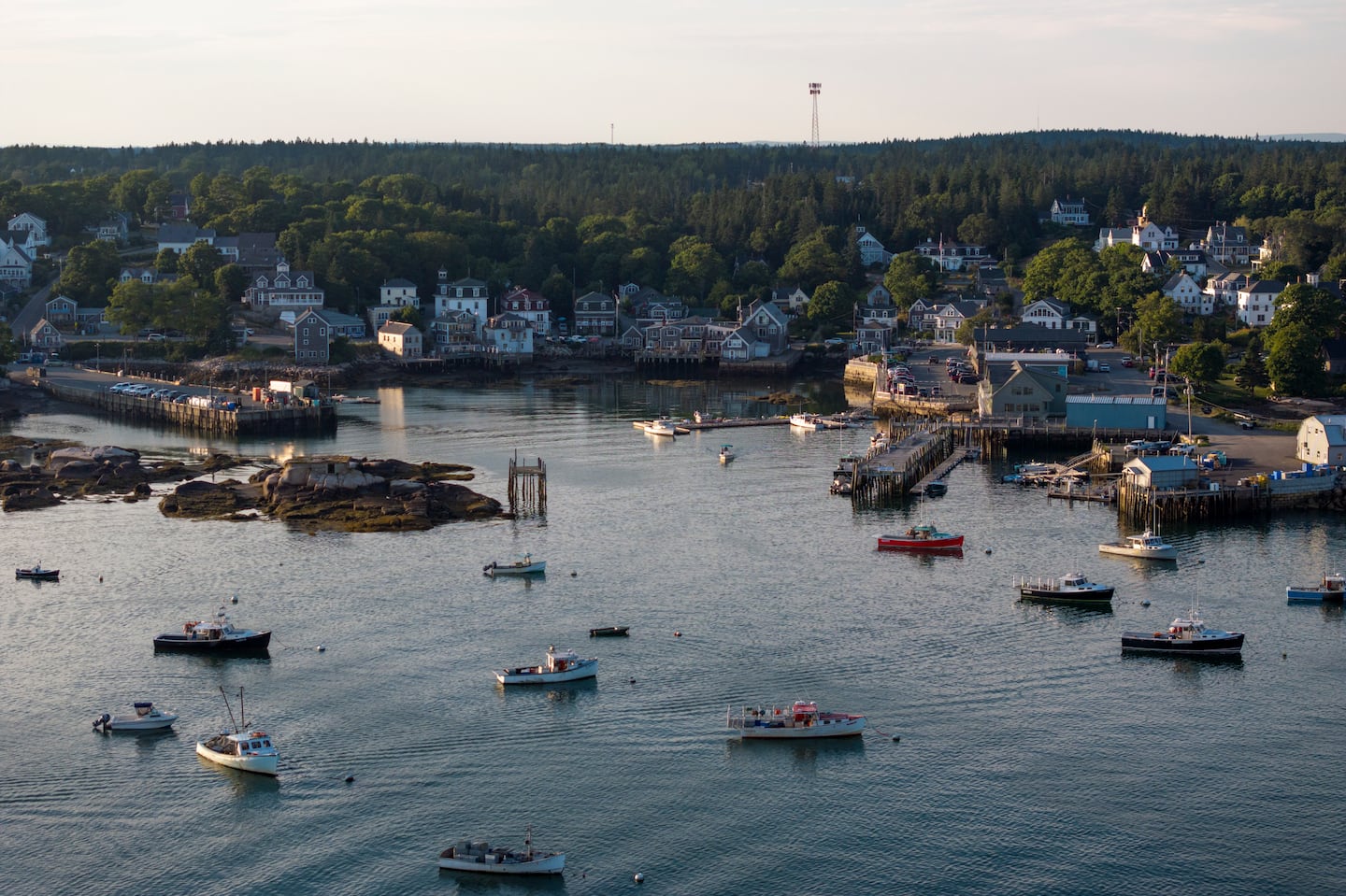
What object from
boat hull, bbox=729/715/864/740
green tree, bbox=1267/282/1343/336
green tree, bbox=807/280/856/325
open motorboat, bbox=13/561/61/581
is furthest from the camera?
green tree, bbox=807/280/856/325

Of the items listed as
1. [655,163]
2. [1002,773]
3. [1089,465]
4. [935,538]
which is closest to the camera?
[1002,773]

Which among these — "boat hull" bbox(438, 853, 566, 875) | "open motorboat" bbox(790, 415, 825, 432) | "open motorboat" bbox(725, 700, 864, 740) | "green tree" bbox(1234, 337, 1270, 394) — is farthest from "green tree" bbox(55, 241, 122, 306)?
"boat hull" bbox(438, 853, 566, 875)

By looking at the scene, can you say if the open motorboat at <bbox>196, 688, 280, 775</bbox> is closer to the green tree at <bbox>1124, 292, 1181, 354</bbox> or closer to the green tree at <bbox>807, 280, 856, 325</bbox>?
the green tree at <bbox>1124, 292, 1181, 354</bbox>

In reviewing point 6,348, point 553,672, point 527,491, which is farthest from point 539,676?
point 6,348

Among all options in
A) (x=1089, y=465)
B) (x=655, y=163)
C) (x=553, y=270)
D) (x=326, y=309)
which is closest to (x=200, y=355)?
(x=326, y=309)

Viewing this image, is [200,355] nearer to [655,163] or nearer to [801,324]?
[801,324]

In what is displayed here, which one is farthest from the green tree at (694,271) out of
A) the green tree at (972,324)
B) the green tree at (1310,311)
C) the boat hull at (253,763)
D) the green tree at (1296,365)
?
the boat hull at (253,763)

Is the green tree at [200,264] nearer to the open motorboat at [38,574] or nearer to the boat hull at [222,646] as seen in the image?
the open motorboat at [38,574]
